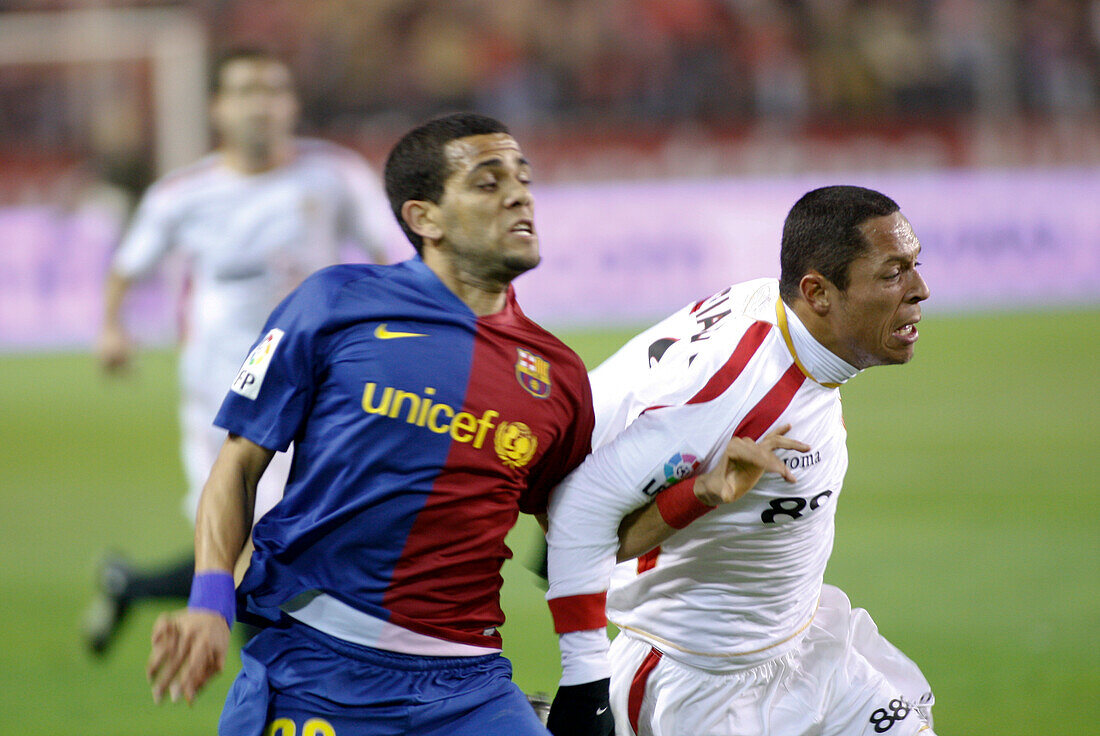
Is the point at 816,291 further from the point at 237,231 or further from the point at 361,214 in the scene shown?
the point at 237,231

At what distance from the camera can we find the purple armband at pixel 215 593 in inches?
110

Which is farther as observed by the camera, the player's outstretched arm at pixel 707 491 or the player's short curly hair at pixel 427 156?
the player's short curly hair at pixel 427 156

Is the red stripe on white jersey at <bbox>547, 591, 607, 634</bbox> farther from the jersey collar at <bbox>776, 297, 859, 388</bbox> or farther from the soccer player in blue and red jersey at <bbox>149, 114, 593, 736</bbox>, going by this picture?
the jersey collar at <bbox>776, 297, 859, 388</bbox>

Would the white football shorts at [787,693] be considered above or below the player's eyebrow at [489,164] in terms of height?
below

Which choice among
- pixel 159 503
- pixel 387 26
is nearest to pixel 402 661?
pixel 159 503

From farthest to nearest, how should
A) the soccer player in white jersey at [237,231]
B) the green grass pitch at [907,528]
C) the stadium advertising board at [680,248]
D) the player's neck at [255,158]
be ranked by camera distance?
the stadium advertising board at [680,248] < the player's neck at [255,158] < the soccer player in white jersey at [237,231] < the green grass pitch at [907,528]

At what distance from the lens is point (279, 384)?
298 centimetres

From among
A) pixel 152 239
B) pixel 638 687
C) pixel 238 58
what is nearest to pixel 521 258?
pixel 638 687

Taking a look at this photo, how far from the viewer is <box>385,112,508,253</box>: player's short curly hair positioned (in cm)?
321

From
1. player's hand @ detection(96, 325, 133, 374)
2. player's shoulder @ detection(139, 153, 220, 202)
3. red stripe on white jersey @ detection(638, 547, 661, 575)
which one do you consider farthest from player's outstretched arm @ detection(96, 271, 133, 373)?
red stripe on white jersey @ detection(638, 547, 661, 575)

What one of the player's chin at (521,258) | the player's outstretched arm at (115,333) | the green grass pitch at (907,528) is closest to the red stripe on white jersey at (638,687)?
the player's chin at (521,258)

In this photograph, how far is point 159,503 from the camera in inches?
356

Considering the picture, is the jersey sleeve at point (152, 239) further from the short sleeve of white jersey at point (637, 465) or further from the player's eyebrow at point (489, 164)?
the short sleeve of white jersey at point (637, 465)

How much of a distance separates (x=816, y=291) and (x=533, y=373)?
0.74m
